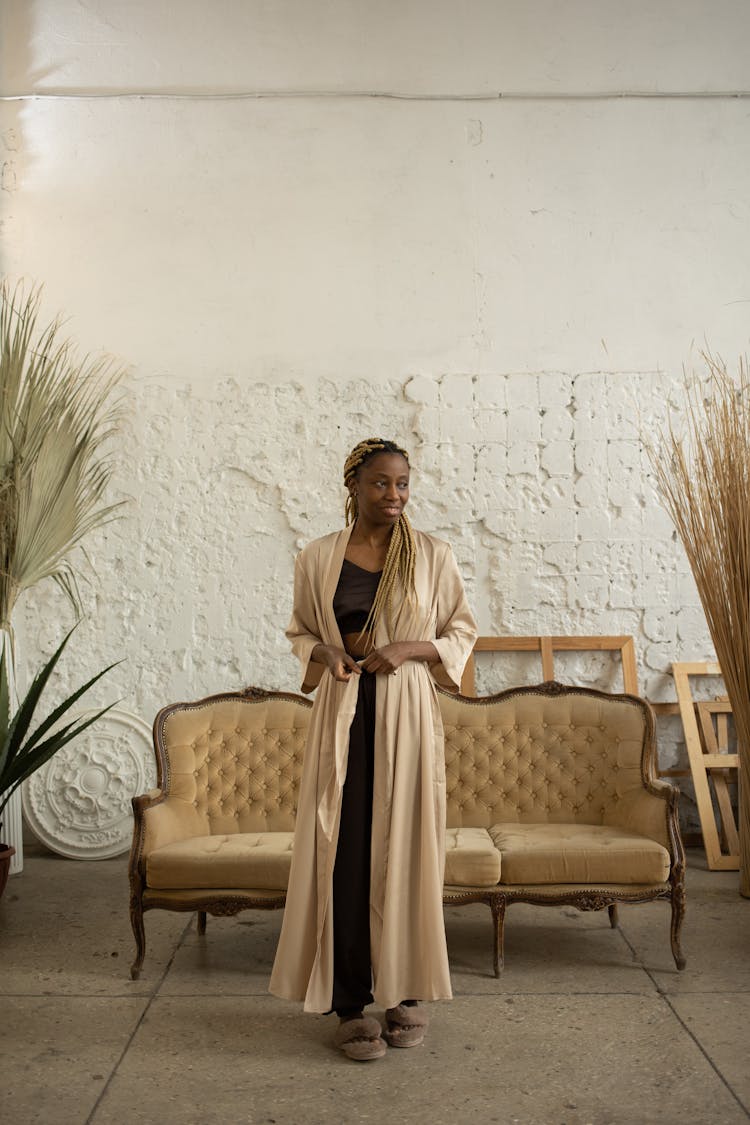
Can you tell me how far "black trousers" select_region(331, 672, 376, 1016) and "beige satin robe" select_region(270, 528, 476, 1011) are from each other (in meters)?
0.03

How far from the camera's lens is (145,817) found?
3836mm

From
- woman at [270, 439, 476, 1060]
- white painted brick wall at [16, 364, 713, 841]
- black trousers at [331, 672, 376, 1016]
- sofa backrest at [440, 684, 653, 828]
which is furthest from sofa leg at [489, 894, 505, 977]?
white painted brick wall at [16, 364, 713, 841]

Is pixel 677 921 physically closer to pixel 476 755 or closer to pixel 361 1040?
pixel 476 755

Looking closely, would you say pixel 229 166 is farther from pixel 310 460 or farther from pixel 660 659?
pixel 660 659

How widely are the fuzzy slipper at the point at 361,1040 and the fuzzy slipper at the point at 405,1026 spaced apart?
0.24ft

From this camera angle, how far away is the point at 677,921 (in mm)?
3631

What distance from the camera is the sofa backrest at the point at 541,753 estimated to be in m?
4.35

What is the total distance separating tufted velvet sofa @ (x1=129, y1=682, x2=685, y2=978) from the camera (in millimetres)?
3676

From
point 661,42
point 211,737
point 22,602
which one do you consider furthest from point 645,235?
point 22,602

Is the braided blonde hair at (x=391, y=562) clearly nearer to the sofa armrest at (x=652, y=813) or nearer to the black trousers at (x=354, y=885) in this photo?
the black trousers at (x=354, y=885)

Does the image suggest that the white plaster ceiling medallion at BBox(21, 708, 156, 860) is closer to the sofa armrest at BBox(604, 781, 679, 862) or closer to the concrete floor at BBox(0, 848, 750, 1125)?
the concrete floor at BBox(0, 848, 750, 1125)

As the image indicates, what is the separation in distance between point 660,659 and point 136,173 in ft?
12.3

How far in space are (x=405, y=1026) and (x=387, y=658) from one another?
42.2 inches

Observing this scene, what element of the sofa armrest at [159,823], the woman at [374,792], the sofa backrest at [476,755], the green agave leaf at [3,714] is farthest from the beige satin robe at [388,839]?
the green agave leaf at [3,714]
